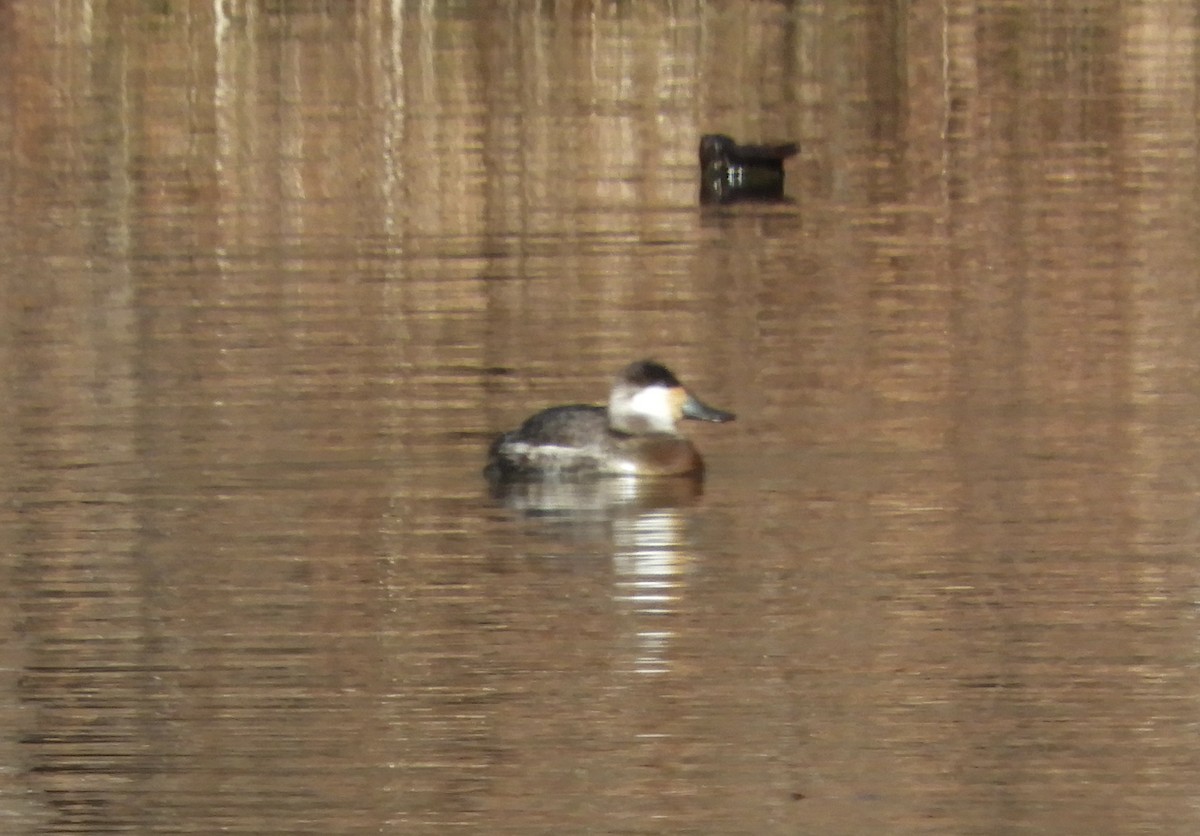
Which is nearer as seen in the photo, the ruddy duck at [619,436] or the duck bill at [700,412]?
the ruddy duck at [619,436]

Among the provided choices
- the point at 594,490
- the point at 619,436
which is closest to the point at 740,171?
the point at 619,436

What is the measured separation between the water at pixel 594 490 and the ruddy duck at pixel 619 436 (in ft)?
0.59

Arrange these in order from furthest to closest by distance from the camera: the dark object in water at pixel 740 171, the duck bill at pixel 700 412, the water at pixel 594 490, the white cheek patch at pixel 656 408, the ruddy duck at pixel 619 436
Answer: the dark object in water at pixel 740 171
the duck bill at pixel 700 412
the white cheek patch at pixel 656 408
the ruddy duck at pixel 619 436
the water at pixel 594 490

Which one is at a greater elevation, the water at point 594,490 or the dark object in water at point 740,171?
the dark object in water at point 740,171

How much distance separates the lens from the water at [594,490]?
29.6ft

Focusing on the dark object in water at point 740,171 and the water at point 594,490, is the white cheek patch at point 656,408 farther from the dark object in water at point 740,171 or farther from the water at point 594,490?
the dark object in water at point 740,171

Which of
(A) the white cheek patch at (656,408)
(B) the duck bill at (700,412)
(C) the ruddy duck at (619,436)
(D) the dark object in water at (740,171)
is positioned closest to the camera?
(C) the ruddy duck at (619,436)

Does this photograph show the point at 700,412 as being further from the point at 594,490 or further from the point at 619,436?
the point at 594,490

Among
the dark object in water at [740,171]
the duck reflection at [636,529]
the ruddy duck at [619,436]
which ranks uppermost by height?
the dark object in water at [740,171]

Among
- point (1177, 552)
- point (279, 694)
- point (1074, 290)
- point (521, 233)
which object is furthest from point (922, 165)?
point (279, 694)

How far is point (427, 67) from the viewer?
110 feet

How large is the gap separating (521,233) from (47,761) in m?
12.3

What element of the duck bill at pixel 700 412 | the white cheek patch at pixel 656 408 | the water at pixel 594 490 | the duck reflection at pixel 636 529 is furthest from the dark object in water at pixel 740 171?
the duck reflection at pixel 636 529

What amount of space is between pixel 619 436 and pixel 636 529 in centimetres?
132
